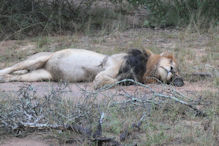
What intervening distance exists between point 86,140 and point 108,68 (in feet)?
9.78

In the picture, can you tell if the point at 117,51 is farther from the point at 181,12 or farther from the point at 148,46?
the point at 181,12

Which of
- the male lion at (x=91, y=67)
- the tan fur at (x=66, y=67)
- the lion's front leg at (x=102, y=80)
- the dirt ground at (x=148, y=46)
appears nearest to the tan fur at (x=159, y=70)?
the male lion at (x=91, y=67)

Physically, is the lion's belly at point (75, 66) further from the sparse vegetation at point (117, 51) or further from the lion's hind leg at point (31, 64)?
the sparse vegetation at point (117, 51)

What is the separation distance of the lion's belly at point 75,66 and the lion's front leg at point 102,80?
0.38 metres

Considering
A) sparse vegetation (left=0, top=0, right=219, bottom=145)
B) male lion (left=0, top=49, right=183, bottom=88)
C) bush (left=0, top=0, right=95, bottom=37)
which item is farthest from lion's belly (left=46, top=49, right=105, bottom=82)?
bush (left=0, top=0, right=95, bottom=37)

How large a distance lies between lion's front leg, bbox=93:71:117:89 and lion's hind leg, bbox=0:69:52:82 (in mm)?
1006

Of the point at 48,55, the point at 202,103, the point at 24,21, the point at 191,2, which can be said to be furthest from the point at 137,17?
the point at 202,103

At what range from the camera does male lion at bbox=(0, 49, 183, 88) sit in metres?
7.31

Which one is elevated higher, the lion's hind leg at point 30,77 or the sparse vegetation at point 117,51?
the sparse vegetation at point 117,51

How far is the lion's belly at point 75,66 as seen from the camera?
7457mm

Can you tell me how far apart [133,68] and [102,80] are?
0.62 metres

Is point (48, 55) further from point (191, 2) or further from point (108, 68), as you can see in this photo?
point (191, 2)

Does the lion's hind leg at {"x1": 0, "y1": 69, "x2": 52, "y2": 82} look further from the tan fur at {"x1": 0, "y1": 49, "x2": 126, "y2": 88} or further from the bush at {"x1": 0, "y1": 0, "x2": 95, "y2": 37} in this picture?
the bush at {"x1": 0, "y1": 0, "x2": 95, "y2": 37}

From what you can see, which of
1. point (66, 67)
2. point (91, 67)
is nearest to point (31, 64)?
point (66, 67)
